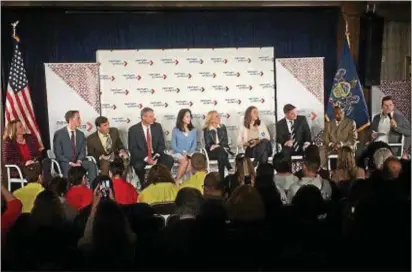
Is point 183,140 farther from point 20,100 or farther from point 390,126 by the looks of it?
point 390,126

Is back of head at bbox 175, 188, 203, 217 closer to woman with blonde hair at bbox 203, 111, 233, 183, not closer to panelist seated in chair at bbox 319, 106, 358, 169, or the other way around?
woman with blonde hair at bbox 203, 111, 233, 183

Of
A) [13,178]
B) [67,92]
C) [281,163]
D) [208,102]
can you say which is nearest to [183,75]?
[208,102]

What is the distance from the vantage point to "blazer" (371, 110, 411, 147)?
9.05 metres

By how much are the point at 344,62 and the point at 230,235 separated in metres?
3.96

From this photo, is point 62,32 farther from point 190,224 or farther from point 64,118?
point 190,224

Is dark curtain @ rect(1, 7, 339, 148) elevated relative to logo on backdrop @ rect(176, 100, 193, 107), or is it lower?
elevated

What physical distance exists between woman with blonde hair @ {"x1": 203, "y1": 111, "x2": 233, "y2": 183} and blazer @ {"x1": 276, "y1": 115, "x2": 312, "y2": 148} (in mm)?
624

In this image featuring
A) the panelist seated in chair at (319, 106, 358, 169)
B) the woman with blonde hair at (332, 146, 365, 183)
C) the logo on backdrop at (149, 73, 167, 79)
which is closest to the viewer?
the woman with blonde hair at (332, 146, 365, 183)

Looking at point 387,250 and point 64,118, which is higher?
point 64,118

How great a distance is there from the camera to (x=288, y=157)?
8.90 meters

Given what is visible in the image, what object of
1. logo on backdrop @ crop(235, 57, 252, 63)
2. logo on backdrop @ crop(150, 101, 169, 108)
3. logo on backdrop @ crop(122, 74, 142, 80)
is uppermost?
logo on backdrop @ crop(235, 57, 252, 63)

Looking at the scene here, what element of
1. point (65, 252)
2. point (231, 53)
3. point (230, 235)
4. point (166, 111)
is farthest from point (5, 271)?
point (231, 53)

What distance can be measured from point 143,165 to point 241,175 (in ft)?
3.81

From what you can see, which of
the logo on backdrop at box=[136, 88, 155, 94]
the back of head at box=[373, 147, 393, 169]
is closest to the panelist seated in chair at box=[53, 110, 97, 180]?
the logo on backdrop at box=[136, 88, 155, 94]
